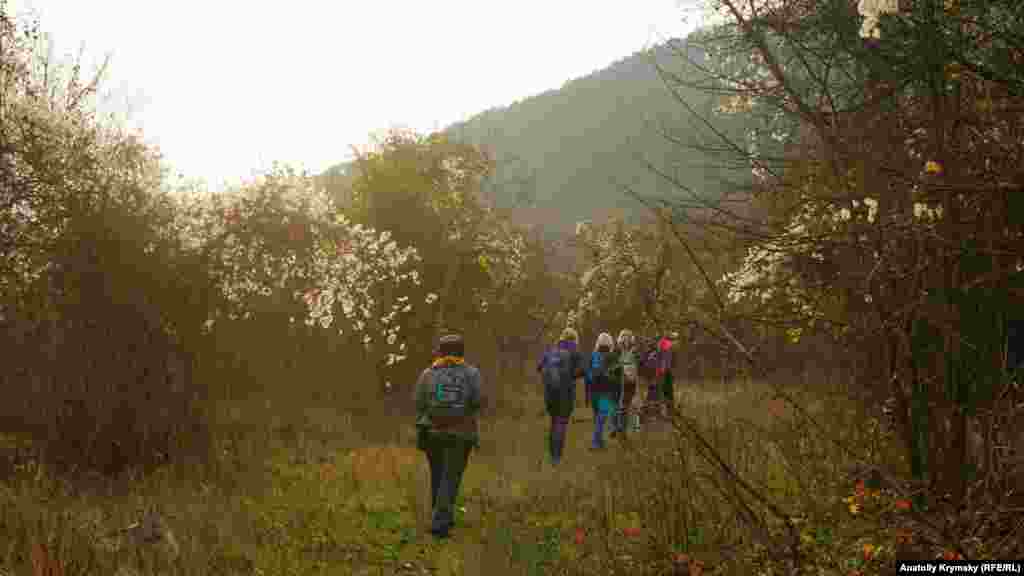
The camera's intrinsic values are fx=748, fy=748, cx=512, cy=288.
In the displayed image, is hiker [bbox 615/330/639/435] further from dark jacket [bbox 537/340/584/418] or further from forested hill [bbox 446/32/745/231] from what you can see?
forested hill [bbox 446/32/745/231]

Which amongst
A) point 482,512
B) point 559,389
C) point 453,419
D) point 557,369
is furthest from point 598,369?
point 453,419

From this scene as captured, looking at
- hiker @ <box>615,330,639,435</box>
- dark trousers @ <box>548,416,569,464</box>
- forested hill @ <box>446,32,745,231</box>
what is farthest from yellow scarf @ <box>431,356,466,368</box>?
forested hill @ <box>446,32,745,231</box>

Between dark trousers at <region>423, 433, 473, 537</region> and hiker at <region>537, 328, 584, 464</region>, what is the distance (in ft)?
12.5

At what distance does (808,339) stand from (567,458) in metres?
5.47

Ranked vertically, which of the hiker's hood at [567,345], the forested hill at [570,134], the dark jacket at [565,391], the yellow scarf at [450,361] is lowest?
the dark jacket at [565,391]

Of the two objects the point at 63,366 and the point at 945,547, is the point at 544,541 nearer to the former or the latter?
the point at 945,547

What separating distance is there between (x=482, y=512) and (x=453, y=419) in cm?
152

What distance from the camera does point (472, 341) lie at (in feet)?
83.7

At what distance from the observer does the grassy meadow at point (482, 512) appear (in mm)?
5543

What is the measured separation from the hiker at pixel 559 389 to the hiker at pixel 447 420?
12.5 ft

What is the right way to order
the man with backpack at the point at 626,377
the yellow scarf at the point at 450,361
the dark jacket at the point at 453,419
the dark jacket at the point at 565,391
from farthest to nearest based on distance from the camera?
1. the man with backpack at the point at 626,377
2. the dark jacket at the point at 565,391
3. the yellow scarf at the point at 450,361
4. the dark jacket at the point at 453,419

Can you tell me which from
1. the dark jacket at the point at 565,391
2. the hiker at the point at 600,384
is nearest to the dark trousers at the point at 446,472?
the dark jacket at the point at 565,391

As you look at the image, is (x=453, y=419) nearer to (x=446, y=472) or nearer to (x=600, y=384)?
(x=446, y=472)

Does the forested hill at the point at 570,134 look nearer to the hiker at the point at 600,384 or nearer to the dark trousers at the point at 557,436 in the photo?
the hiker at the point at 600,384
